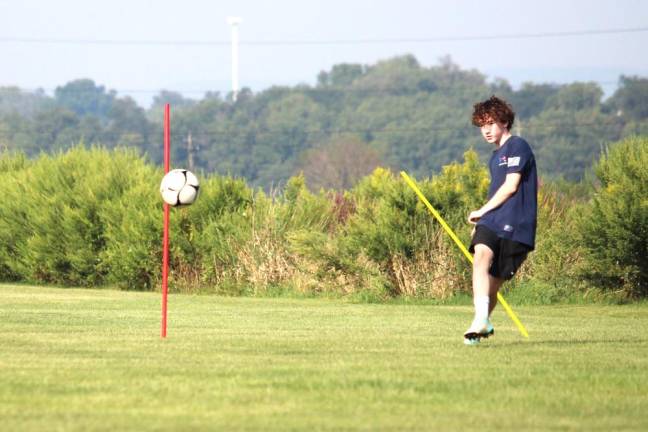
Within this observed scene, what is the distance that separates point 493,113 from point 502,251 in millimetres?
1212

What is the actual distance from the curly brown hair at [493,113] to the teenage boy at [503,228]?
0.73ft

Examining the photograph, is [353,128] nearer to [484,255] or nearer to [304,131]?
[304,131]

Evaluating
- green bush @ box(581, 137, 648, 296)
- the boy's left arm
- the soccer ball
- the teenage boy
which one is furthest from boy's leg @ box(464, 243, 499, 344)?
green bush @ box(581, 137, 648, 296)

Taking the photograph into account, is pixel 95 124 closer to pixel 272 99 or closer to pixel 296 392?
pixel 272 99

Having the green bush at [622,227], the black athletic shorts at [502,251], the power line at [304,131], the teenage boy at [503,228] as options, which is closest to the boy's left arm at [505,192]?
the teenage boy at [503,228]

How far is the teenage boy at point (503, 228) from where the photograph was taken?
1242 cm

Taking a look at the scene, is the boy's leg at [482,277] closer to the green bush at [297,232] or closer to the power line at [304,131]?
the green bush at [297,232]

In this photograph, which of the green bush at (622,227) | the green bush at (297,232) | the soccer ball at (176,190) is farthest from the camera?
the green bush at (297,232)

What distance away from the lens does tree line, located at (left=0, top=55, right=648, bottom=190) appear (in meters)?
116

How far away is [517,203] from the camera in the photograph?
41.0 feet

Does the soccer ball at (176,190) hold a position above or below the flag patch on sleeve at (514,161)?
below

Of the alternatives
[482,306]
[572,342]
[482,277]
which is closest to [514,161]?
[482,277]

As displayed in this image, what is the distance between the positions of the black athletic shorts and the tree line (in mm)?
94026

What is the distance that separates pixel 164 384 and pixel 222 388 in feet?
1.37
